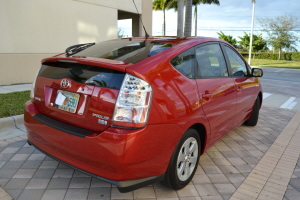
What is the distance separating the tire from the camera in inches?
97.2

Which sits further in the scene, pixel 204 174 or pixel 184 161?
pixel 204 174

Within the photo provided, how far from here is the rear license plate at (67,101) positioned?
2.27 metres

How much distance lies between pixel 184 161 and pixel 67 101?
1337 millimetres

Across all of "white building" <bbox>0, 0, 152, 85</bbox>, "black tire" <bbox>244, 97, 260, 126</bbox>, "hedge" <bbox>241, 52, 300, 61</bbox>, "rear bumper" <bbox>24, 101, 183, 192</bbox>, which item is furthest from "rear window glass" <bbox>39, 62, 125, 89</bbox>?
"hedge" <bbox>241, 52, 300, 61</bbox>

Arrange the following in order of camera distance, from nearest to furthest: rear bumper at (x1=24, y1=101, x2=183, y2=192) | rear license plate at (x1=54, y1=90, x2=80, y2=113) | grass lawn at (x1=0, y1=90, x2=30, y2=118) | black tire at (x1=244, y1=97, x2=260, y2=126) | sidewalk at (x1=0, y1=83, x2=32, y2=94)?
rear bumper at (x1=24, y1=101, x2=183, y2=192), rear license plate at (x1=54, y1=90, x2=80, y2=113), grass lawn at (x1=0, y1=90, x2=30, y2=118), black tire at (x1=244, y1=97, x2=260, y2=126), sidewalk at (x1=0, y1=83, x2=32, y2=94)

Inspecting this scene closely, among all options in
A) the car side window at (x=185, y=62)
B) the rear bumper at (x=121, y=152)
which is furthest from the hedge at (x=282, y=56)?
the rear bumper at (x=121, y=152)

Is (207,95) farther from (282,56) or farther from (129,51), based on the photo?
(282,56)

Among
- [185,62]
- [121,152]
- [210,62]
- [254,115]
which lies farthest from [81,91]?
[254,115]

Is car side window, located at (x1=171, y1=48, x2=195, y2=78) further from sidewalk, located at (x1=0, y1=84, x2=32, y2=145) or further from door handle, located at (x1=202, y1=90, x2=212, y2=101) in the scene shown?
sidewalk, located at (x1=0, y1=84, x2=32, y2=145)

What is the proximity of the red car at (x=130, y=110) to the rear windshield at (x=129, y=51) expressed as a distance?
0.01 m

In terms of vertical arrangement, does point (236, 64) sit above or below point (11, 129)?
above

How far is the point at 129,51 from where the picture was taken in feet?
8.77

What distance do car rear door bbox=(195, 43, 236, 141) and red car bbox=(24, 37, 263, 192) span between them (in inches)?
0.7

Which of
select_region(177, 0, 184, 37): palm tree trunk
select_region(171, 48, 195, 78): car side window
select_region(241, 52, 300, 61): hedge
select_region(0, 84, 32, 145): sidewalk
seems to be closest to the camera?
select_region(171, 48, 195, 78): car side window
